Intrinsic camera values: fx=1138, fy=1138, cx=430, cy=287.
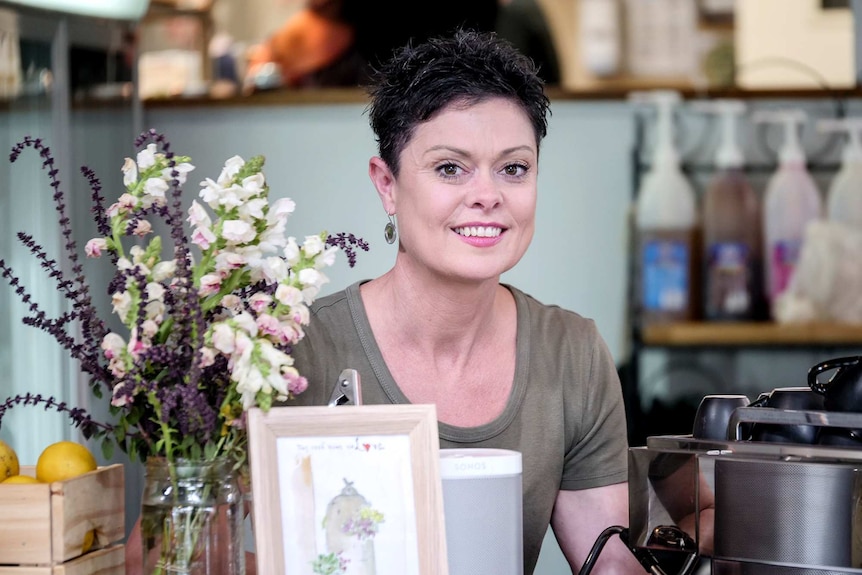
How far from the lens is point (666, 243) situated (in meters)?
2.74

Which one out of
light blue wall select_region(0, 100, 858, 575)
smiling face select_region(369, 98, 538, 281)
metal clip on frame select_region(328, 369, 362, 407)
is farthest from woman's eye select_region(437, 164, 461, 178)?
light blue wall select_region(0, 100, 858, 575)

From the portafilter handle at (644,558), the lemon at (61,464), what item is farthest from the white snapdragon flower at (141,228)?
the portafilter handle at (644,558)

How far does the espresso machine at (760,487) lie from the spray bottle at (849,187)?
70.3 inches

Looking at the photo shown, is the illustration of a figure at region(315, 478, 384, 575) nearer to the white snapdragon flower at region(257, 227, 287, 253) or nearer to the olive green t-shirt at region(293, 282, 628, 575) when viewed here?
the white snapdragon flower at region(257, 227, 287, 253)

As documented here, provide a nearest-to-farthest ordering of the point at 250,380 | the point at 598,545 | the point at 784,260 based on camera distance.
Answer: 1. the point at 250,380
2. the point at 598,545
3. the point at 784,260

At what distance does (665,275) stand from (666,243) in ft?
0.25

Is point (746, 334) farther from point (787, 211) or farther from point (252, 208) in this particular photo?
point (252, 208)

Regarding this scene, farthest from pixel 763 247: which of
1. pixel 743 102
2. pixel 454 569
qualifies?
pixel 454 569

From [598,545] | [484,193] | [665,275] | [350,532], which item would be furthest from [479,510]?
[665,275]

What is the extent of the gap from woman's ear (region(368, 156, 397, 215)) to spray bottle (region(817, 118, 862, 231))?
5.31 feet

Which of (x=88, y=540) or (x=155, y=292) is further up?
(x=155, y=292)

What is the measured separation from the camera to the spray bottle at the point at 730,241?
2709 millimetres

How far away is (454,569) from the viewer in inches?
38.6

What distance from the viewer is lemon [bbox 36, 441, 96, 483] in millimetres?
986
